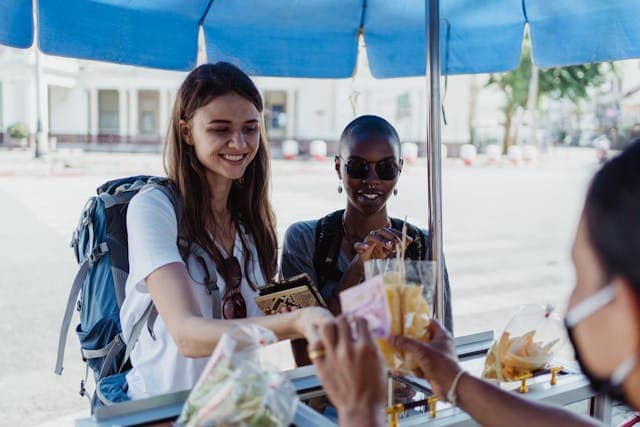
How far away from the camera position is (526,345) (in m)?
1.86

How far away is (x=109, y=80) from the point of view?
34438 millimetres

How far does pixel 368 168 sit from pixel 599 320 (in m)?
1.70

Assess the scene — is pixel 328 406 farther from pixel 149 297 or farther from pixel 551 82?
pixel 551 82

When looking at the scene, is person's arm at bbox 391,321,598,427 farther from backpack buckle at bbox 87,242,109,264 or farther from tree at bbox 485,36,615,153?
tree at bbox 485,36,615,153

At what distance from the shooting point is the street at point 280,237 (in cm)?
476

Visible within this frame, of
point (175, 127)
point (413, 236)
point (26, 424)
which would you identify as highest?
point (175, 127)

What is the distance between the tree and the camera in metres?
26.5

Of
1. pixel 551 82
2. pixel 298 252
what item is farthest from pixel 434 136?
pixel 551 82

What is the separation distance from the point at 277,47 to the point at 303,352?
1.72 m

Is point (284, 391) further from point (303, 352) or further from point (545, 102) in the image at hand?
point (545, 102)

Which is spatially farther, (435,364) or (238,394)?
(435,364)

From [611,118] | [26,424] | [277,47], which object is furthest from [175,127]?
[611,118]

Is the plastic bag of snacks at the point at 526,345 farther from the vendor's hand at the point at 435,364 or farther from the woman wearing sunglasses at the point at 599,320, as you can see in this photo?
the woman wearing sunglasses at the point at 599,320

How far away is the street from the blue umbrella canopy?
0.97 m
